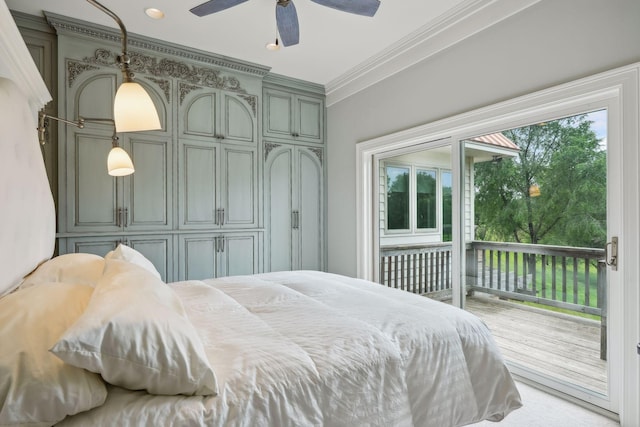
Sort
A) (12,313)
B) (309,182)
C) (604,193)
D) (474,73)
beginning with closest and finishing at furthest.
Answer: (12,313), (604,193), (474,73), (309,182)

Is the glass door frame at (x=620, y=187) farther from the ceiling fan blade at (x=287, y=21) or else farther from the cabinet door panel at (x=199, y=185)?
the cabinet door panel at (x=199, y=185)

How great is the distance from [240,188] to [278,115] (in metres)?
1.04

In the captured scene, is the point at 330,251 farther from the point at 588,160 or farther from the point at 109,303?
the point at 109,303

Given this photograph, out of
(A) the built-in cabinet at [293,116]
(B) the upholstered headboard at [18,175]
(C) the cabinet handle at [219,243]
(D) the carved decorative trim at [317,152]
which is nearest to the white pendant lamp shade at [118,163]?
(B) the upholstered headboard at [18,175]

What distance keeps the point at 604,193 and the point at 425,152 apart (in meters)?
1.61

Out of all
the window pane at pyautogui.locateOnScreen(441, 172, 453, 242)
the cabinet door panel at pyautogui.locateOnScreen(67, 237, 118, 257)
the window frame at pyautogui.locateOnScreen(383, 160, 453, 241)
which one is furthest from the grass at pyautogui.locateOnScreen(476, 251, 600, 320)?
the cabinet door panel at pyautogui.locateOnScreen(67, 237, 118, 257)

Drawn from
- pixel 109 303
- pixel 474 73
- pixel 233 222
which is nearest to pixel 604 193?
pixel 474 73

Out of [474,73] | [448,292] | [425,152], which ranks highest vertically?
[474,73]

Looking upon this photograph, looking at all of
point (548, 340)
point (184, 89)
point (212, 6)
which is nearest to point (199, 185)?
point (184, 89)

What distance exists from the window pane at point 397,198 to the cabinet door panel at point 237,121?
1646 mm

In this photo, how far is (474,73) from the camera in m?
2.71

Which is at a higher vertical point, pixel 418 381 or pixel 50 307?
pixel 50 307

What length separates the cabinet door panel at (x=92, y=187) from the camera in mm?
2971

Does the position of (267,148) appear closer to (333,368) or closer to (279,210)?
(279,210)
